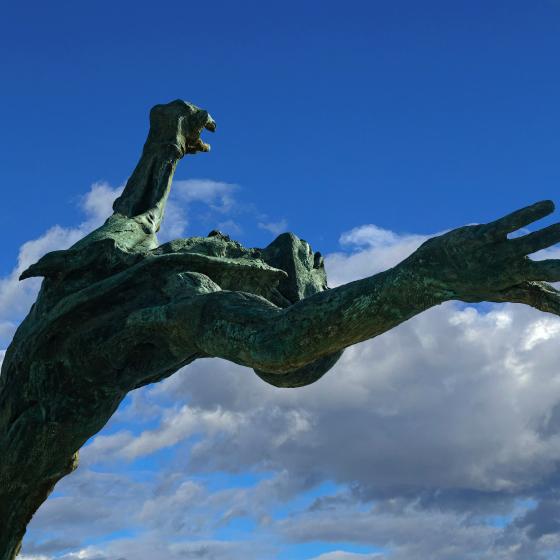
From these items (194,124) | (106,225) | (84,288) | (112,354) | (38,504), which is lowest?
(38,504)

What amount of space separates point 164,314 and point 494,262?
2.91 metres

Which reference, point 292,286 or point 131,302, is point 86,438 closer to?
point 131,302

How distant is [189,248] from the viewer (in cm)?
998

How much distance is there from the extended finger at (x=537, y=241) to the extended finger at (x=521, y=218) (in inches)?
3.8

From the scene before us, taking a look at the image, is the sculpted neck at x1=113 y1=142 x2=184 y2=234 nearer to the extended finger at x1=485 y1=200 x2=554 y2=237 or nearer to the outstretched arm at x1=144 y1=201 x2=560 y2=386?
the outstretched arm at x1=144 y1=201 x2=560 y2=386

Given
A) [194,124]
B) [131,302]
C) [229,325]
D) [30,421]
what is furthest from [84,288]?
[194,124]

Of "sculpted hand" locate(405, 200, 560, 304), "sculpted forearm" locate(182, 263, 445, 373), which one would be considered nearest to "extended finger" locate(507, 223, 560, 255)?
"sculpted hand" locate(405, 200, 560, 304)

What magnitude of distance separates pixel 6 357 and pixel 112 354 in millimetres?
1267

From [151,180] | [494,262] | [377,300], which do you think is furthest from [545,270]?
[151,180]

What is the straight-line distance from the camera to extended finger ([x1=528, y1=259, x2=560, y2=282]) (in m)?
7.03

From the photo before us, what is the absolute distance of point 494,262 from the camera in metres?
7.25

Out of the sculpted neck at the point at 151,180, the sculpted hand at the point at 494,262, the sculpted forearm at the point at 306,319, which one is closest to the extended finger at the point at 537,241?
the sculpted hand at the point at 494,262

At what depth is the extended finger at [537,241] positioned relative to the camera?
7090 millimetres

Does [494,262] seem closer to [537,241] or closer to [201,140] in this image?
[537,241]
